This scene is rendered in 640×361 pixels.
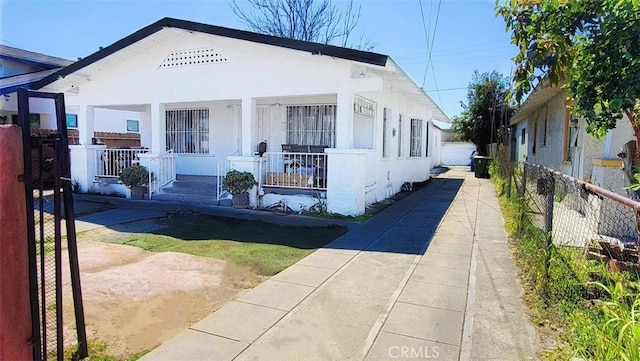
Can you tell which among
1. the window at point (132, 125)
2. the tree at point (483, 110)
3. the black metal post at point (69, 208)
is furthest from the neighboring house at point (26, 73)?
the tree at point (483, 110)

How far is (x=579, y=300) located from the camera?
12.5ft

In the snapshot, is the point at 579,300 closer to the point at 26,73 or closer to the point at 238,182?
the point at 238,182

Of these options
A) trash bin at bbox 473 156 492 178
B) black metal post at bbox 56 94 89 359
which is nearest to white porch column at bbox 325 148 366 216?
black metal post at bbox 56 94 89 359

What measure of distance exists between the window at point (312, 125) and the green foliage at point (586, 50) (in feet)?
23.8

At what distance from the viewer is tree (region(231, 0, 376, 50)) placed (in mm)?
21938

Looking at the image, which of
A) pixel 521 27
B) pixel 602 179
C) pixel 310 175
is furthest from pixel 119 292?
pixel 602 179

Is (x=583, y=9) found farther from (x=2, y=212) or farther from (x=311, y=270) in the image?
(x=2, y=212)

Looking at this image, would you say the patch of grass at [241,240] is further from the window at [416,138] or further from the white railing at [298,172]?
the window at [416,138]

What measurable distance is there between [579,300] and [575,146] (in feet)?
21.8

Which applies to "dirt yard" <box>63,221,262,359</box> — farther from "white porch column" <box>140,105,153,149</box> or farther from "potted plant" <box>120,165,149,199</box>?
"white porch column" <box>140,105,153,149</box>

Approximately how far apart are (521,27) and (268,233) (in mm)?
5144

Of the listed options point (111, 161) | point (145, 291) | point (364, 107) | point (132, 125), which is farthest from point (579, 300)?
point (132, 125)

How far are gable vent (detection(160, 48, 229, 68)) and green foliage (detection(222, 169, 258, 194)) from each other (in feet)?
10.2

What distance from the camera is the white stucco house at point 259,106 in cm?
872
